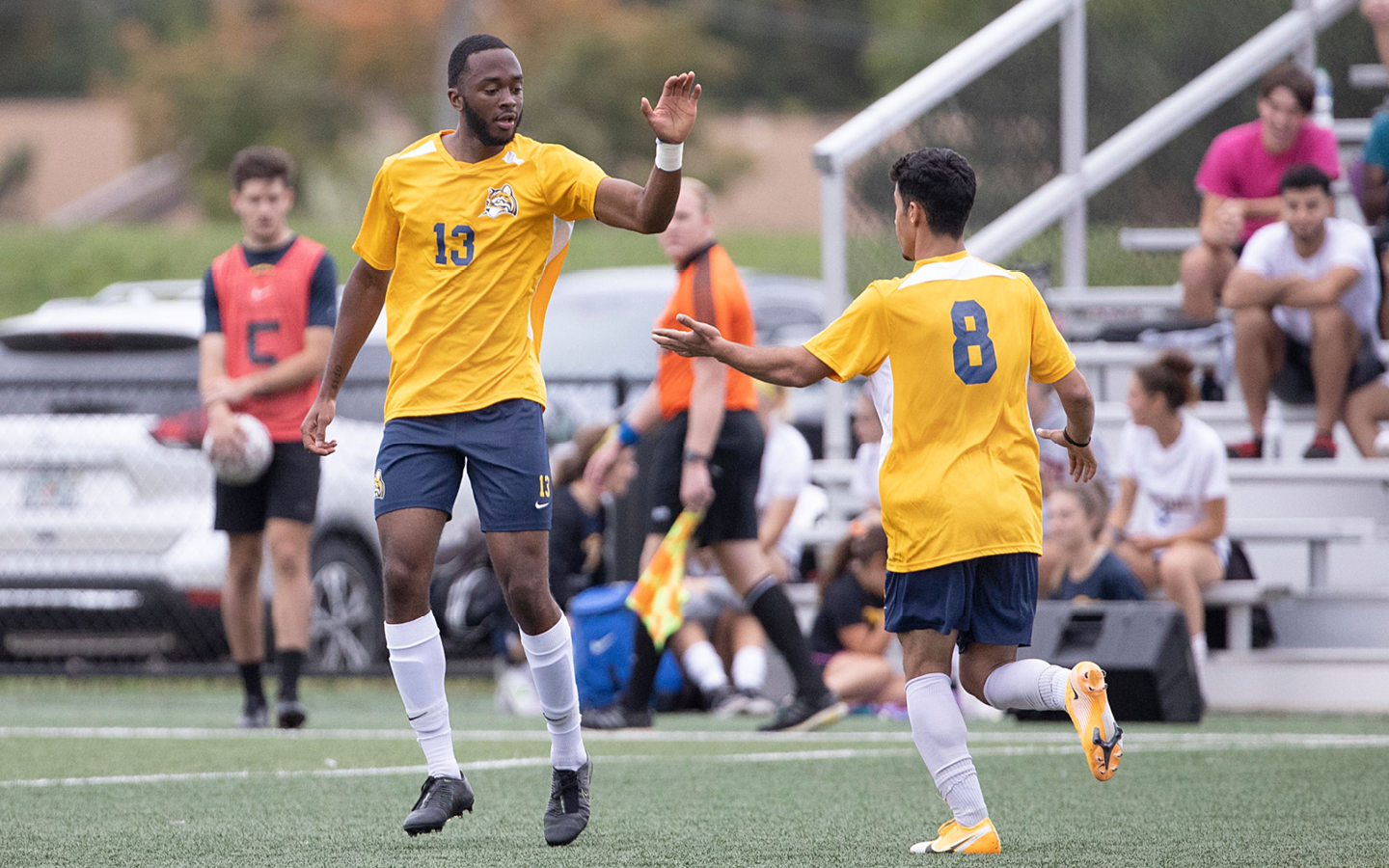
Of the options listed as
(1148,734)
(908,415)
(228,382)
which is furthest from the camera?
(228,382)

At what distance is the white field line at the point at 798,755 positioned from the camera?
21.4 ft

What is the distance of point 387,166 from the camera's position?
5336mm

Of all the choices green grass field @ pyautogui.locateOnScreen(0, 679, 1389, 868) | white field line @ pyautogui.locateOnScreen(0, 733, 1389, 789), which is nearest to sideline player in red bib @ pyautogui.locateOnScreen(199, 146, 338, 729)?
green grass field @ pyautogui.locateOnScreen(0, 679, 1389, 868)

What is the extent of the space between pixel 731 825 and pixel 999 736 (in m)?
2.72

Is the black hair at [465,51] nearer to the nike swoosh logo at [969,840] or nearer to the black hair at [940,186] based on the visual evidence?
the black hair at [940,186]

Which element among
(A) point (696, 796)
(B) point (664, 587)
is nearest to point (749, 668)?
(B) point (664, 587)

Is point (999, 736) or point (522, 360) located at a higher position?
point (522, 360)

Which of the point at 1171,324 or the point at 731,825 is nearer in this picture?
the point at 731,825

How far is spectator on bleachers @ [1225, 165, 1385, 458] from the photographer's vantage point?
32.0 ft

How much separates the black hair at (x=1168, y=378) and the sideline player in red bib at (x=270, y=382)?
12.2 feet

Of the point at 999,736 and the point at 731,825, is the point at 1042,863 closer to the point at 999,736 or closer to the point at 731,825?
the point at 731,825

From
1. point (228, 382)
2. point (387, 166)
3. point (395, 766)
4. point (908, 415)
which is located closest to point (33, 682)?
point (228, 382)

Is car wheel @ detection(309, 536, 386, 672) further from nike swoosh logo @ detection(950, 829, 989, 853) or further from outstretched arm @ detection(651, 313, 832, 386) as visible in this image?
nike swoosh logo @ detection(950, 829, 989, 853)

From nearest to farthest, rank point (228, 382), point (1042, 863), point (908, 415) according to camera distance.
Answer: point (1042, 863) < point (908, 415) < point (228, 382)
